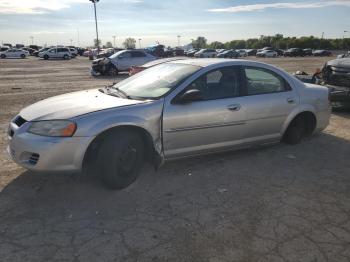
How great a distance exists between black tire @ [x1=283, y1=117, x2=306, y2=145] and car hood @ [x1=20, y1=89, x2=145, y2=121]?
9.43ft

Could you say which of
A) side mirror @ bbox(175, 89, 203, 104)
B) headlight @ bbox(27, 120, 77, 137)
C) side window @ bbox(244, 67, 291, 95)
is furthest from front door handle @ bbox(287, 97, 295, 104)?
headlight @ bbox(27, 120, 77, 137)

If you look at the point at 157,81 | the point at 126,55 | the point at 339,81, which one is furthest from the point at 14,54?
the point at 157,81

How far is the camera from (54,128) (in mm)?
4246

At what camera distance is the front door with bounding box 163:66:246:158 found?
4.89 metres

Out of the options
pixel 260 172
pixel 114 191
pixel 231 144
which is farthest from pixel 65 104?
pixel 260 172

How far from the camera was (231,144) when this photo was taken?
5.53 m

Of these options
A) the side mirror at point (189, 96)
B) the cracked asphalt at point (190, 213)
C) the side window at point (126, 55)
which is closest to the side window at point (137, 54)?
the side window at point (126, 55)

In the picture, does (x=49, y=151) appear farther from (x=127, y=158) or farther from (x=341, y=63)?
(x=341, y=63)

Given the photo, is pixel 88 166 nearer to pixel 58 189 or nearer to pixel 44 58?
pixel 58 189

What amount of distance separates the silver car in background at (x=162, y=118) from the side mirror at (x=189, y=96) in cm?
1

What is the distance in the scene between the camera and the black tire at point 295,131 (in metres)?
6.39

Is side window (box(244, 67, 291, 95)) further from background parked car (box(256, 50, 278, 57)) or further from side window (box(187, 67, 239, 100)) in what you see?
background parked car (box(256, 50, 278, 57))

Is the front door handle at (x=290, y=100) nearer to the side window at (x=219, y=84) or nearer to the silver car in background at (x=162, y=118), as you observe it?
the silver car in background at (x=162, y=118)

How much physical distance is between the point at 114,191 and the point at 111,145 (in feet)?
1.89
